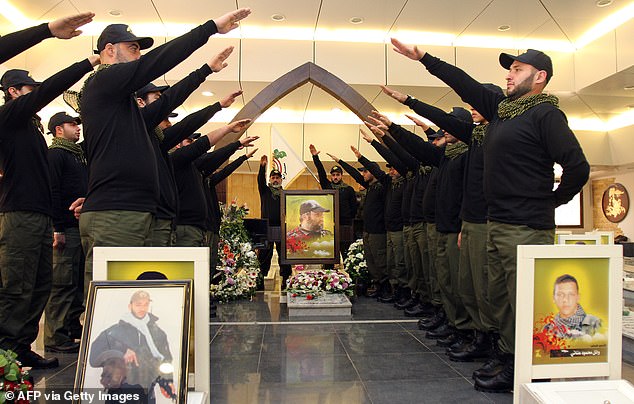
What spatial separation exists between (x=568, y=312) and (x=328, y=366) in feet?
5.08

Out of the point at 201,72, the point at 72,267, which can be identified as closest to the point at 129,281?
the point at 201,72

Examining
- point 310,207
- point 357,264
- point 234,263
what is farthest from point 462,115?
point 234,263

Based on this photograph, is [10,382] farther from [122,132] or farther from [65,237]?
[65,237]

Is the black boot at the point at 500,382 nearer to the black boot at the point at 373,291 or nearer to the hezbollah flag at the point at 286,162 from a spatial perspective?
the black boot at the point at 373,291

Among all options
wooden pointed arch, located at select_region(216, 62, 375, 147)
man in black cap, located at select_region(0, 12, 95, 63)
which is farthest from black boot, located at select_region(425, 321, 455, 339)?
man in black cap, located at select_region(0, 12, 95, 63)

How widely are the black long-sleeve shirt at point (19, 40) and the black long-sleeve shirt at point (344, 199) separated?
498 centimetres

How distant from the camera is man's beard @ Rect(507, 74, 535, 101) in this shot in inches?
102

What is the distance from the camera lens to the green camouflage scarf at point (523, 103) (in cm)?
252

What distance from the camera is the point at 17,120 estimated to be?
8.96 feet

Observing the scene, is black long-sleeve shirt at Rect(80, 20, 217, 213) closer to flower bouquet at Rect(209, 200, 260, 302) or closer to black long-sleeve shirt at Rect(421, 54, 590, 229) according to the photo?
black long-sleeve shirt at Rect(421, 54, 590, 229)

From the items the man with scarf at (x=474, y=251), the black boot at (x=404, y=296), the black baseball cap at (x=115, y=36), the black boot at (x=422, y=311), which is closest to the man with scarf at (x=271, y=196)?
the black boot at (x=404, y=296)

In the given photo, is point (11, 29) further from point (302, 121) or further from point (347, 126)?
point (347, 126)

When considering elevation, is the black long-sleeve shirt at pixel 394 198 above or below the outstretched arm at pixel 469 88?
below

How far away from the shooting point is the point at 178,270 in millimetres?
1805
